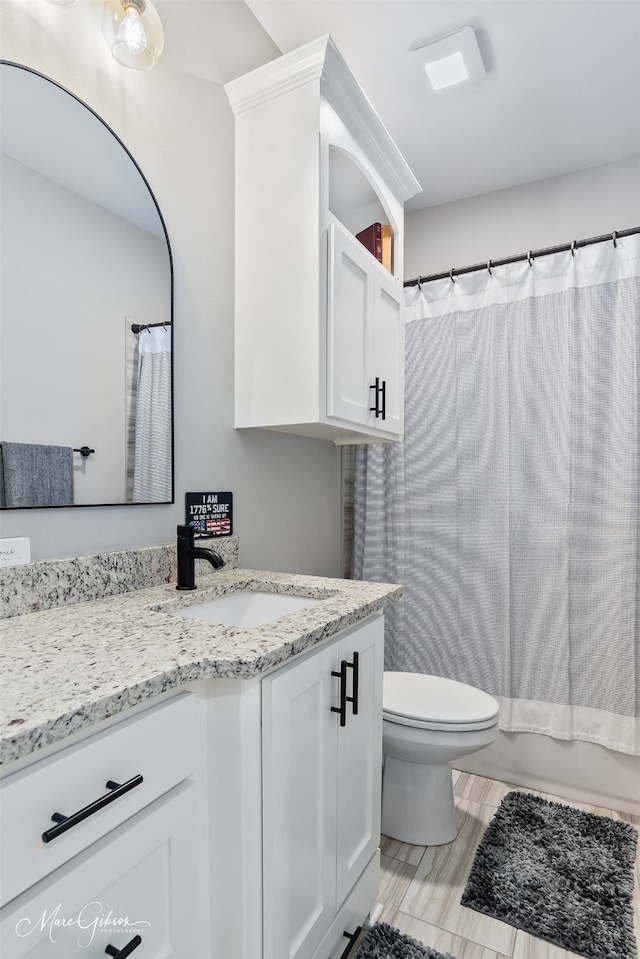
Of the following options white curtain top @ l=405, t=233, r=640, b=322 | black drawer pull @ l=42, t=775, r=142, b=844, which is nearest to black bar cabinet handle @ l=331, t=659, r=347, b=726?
black drawer pull @ l=42, t=775, r=142, b=844

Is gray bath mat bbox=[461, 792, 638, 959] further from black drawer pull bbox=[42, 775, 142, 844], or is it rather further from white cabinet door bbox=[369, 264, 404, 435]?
white cabinet door bbox=[369, 264, 404, 435]

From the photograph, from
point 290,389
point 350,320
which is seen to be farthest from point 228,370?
point 350,320

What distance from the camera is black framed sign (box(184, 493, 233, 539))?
4.85 feet

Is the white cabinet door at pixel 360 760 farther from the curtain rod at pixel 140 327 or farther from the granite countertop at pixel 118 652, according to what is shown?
the curtain rod at pixel 140 327

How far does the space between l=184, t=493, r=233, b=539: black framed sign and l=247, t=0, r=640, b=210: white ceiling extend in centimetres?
152

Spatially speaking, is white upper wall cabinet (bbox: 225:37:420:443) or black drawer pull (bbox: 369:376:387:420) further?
black drawer pull (bbox: 369:376:387:420)

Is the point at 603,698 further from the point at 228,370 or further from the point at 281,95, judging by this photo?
the point at 281,95

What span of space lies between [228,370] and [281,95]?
796 millimetres

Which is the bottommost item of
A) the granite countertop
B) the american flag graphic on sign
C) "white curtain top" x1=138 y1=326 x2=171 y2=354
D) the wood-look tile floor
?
the wood-look tile floor

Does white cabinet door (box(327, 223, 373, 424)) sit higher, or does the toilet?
white cabinet door (box(327, 223, 373, 424))

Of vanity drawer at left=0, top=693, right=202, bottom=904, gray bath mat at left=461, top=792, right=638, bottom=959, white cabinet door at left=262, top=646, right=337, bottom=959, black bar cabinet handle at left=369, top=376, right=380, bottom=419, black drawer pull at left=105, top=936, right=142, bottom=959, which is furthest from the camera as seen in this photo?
black bar cabinet handle at left=369, top=376, right=380, bottom=419

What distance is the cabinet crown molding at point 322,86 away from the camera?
1412 millimetres

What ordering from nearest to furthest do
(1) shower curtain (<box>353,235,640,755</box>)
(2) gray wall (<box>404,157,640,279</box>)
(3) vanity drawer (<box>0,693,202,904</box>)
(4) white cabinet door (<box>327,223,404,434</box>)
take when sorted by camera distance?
1. (3) vanity drawer (<box>0,693,202,904</box>)
2. (4) white cabinet door (<box>327,223,404,434</box>)
3. (1) shower curtain (<box>353,235,640,755</box>)
4. (2) gray wall (<box>404,157,640,279</box>)

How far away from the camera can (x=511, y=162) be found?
7.20ft
